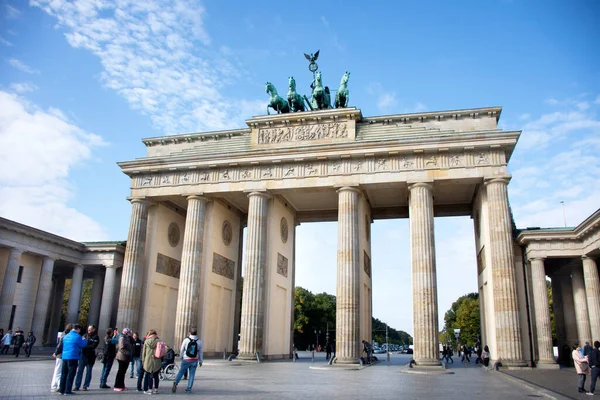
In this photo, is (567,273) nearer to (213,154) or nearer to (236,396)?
(213,154)

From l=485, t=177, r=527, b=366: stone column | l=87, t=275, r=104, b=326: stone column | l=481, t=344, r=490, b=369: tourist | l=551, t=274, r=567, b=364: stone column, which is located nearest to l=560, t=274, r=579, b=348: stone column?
l=551, t=274, r=567, b=364: stone column

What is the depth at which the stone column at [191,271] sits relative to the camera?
105 ft

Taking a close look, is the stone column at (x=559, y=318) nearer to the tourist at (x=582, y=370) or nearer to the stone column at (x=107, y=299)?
the tourist at (x=582, y=370)

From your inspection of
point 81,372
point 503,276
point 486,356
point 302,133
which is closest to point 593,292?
point 503,276

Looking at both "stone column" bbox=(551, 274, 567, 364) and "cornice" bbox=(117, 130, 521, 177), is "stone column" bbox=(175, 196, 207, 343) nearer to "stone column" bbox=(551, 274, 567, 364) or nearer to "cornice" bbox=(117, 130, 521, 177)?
"cornice" bbox=(117, 130, 521, 177)

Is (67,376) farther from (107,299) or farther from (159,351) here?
(107,299)

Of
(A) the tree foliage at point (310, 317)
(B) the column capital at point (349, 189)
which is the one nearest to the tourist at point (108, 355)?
(B) the column capital at point (349, 189)

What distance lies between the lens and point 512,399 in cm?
1281

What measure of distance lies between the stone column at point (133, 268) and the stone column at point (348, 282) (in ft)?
46.1

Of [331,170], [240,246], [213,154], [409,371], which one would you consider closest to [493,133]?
[331,170]

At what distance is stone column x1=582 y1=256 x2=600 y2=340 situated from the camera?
27484 mm

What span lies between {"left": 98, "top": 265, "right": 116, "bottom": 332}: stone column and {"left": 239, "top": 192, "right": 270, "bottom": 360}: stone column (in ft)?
37.1

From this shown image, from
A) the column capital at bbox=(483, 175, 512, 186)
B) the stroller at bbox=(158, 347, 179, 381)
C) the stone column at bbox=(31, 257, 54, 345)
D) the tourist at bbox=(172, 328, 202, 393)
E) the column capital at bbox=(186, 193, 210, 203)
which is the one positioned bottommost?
the stroller at bbox=(158, 347, 179, 381)

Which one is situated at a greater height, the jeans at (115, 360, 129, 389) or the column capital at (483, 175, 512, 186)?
the column capital at (483, 175, 512, 186)
